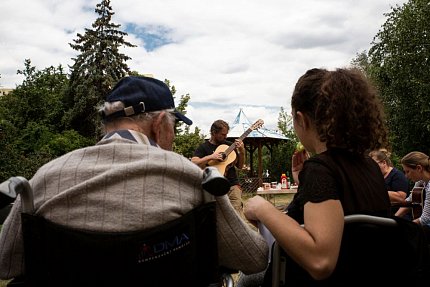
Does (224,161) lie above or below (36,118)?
below

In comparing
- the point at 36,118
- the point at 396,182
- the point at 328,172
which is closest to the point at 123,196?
the point at 328,172

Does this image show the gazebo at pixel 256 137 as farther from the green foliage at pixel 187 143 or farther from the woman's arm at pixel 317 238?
the woman's arm at pixel 317 238

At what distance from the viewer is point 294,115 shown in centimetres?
181

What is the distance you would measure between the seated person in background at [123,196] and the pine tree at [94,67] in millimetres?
33242

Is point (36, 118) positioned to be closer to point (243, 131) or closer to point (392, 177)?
point (243, 131)

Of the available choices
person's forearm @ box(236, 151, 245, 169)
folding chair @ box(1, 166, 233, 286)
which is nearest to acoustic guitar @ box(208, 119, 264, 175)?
person's forearm @ box(236, 151, 245, 169)

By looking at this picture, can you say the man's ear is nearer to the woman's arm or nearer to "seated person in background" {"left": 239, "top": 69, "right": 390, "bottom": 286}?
"seated person in background" {"left": 239, "top": 69, "right": 390, "bottom": 286}

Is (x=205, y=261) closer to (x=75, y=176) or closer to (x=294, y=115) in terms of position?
(x=75, y=176)

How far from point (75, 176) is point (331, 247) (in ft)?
2.79

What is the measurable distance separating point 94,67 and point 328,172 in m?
34.9

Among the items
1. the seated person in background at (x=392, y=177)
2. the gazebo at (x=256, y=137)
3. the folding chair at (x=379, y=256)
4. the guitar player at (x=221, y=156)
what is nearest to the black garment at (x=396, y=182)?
the seated person in background at (x=392, y=177)

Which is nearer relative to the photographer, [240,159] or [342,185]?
[342,185]

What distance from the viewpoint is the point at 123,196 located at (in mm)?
1421

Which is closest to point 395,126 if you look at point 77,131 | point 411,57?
point 411,57
